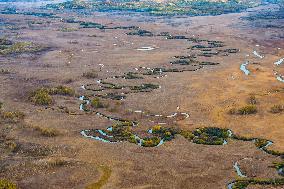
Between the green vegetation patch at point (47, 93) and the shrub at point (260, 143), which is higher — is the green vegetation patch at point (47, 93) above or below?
above

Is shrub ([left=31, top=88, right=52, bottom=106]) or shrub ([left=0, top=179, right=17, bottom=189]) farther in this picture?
shrub ([left=31, top=88, right=52, bottom=106])

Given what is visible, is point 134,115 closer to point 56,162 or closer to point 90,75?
point 56,162

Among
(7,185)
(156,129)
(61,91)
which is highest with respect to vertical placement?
(61,91)

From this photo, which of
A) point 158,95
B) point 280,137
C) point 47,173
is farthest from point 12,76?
point 280,137

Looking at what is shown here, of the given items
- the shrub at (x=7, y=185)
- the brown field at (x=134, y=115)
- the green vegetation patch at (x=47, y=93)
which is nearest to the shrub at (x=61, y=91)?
the green vegetation patch at (x=47, y=93)

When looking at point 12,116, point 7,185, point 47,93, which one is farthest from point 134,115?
point 7,185

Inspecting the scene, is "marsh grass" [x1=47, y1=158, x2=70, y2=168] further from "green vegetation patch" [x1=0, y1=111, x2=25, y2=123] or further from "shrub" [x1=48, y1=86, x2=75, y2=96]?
"shrub" [x1=48, y1=86, x2=75, y2=96]

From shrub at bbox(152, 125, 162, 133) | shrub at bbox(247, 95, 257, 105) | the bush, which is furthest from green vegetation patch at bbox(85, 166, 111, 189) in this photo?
shrub at bbox(247, 95, 257, 105)

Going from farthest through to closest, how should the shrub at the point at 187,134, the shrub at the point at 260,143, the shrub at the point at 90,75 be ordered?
the shrub at the point at 90,75, the shrub at the point at 187,134, the shrub at the point at 260,143

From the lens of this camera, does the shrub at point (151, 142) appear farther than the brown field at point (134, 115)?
Yes

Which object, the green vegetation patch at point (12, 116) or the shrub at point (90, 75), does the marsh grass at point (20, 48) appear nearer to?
the shrub at point (90, 75)

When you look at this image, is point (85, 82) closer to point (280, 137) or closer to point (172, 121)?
point (172, 121)
